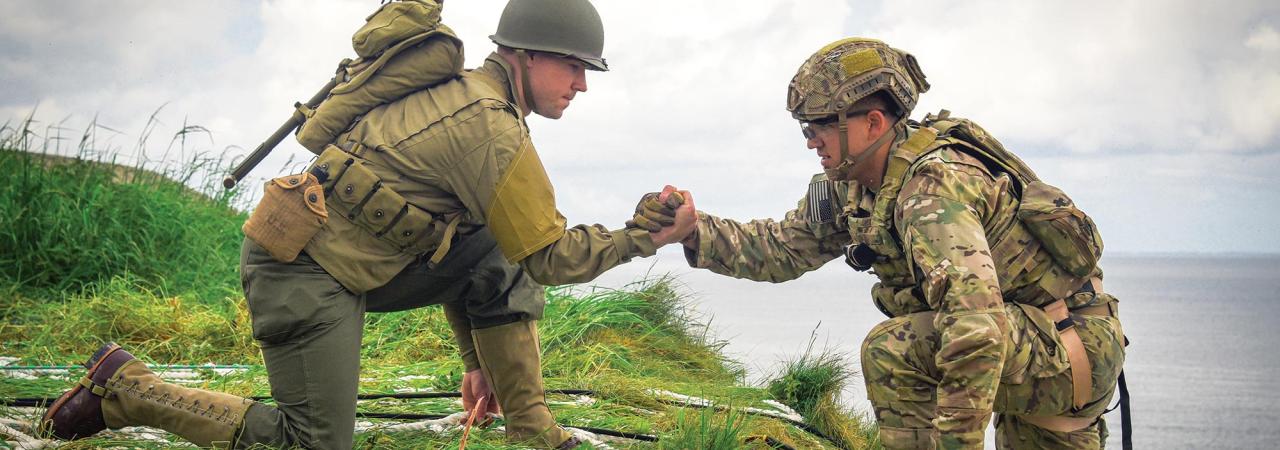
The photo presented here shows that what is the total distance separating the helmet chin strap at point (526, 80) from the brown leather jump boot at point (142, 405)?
4.71ft

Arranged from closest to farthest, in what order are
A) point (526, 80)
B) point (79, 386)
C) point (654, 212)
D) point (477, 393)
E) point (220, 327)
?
point (79, 386) < point (526, 80) < point (654, 212) < point (477, 393) < point (220, 327)

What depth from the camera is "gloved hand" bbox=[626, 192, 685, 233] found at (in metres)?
4.12

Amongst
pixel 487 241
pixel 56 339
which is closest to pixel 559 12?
pixel 487 241

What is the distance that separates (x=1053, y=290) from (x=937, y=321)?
645 millimetres

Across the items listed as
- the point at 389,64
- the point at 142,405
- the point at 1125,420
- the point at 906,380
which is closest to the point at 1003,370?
the point at 906,380

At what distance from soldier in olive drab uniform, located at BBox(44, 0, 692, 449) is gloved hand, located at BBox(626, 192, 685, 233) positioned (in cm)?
6

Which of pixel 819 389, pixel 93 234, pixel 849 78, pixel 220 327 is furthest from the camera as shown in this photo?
pixel 93 234

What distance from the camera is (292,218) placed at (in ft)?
11.9

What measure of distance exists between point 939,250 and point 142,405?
2707 mm

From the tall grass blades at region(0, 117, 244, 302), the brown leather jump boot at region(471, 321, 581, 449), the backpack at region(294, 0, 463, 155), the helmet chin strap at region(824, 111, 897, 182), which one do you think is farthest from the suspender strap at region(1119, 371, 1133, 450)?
the tall grass blades at region(0, 117, 244, 302)

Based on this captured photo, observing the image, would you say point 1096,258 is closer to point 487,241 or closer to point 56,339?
point 487,241

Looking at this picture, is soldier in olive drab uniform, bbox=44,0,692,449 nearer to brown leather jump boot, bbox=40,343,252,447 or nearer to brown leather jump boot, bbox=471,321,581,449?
brown leather jump boot, bbox=40,343,252,447

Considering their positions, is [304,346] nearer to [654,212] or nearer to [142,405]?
[142,405]

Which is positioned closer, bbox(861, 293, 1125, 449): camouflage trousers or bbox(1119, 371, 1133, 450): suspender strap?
bbox(861, 293, 1125, 449): camouflage trousers
